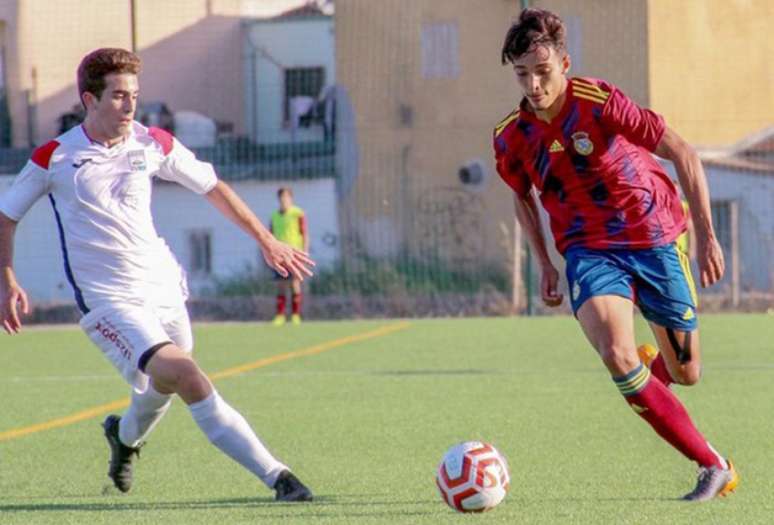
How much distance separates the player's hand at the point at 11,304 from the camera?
21.8 feet

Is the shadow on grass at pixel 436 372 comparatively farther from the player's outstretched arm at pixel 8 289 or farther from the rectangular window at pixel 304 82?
the rectangular window at pixel 304 82

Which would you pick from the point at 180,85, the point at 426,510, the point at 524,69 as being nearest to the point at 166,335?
the point at 426,510

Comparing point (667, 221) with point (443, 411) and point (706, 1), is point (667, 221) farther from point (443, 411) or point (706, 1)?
point (706, 1)

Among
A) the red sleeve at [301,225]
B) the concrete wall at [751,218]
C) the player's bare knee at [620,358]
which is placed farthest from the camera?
the concrete wall at [751,218]

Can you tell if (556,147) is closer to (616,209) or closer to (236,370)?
(616,209)

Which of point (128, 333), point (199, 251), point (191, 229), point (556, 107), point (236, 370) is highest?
A: point (556, 107)

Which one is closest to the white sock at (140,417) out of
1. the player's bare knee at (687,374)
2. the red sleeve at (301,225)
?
the player's bare knee at (687,374)

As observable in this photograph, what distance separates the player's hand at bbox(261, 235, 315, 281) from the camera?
6664 mm

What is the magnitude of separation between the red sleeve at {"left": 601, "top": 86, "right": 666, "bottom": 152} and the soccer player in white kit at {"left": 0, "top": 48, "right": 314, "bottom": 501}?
129cm

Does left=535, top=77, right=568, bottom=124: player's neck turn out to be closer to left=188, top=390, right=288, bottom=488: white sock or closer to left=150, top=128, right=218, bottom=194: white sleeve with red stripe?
left=150, top=128, right=218, bottom=194: white sleeve with red stripe

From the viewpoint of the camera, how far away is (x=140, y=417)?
23.7 feet

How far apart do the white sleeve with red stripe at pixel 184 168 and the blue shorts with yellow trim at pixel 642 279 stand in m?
1.48

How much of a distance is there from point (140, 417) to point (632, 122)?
240cm

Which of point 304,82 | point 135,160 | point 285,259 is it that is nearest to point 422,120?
point 304,82
